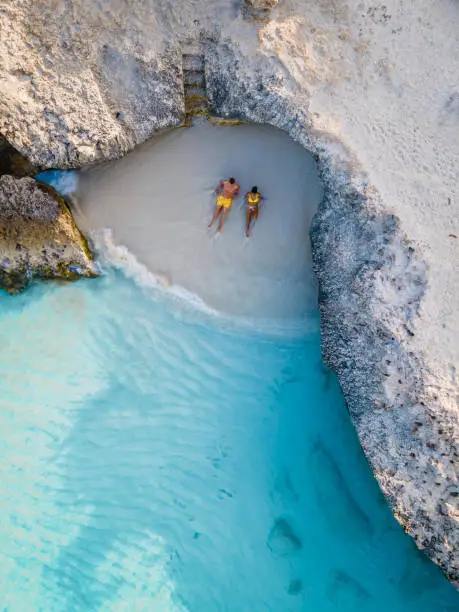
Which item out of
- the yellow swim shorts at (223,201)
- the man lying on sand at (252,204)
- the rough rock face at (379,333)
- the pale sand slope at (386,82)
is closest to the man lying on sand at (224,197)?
the yellow swim shorts at (223,201)

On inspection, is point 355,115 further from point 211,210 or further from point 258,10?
point 211,210

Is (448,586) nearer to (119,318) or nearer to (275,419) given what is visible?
(275,419)

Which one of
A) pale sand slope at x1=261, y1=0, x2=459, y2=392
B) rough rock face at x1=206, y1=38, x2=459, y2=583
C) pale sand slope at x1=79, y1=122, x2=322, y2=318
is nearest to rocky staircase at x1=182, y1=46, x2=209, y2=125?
rough rock face at x1=206, y1=38, x2=459, y2=583

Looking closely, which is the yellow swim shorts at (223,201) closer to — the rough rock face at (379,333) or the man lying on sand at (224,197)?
the man lying on sand at (224,197)

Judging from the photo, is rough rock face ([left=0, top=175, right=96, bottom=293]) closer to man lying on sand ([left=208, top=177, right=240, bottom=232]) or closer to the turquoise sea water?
the turquoise sea water

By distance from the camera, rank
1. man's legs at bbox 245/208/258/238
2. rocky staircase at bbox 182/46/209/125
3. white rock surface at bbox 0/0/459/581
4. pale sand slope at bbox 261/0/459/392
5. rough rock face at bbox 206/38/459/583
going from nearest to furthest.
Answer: rough rock face at bbox 206/38/459/583 → white rock surface at bbox 0/0/459/581 → pale sand slope at bbox 261/0/459/392 → rocky staircase at bbox 182/46/209/125 → man's legs at bbox 245/208/258/238

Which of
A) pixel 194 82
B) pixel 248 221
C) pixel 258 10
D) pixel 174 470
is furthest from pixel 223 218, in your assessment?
pixel 174 470
